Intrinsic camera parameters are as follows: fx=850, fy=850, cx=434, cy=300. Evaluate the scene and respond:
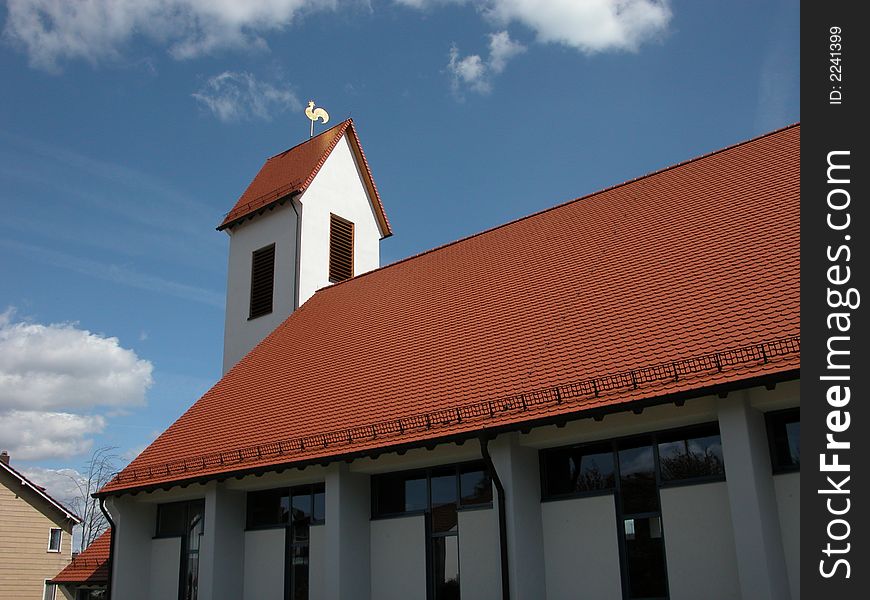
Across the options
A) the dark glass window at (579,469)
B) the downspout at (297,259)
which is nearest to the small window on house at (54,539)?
the downspout at (297,259)

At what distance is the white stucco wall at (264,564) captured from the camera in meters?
15.1

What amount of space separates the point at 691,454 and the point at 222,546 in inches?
348

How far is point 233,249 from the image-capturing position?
25.2m

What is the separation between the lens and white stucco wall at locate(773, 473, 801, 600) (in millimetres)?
9617

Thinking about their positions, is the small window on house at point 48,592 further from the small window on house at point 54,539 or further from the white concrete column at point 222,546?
the white concrete column at point 222,546

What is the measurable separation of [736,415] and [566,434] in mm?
2501

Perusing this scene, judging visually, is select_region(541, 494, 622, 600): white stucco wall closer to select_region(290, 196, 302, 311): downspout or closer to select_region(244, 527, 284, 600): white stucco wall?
select_region(244, 527, 284, 600): white stucco wall

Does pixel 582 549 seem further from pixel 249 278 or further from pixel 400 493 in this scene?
pixel 249 278

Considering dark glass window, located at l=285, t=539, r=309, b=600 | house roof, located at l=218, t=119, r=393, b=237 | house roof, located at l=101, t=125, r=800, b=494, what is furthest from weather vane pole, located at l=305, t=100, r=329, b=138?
dark glass window, located at l=285, t=539, r=309, b=600

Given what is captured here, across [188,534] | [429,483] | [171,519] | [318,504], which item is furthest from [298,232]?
[429,483]

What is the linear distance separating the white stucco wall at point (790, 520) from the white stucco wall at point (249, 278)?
15.0 m

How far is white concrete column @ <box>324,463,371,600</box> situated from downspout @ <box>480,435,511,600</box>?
289 cm

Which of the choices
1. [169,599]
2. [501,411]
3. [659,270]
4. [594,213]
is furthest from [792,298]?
[169,599]
